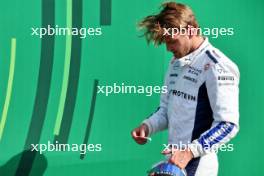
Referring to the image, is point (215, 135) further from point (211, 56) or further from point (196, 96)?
point (211, 56)

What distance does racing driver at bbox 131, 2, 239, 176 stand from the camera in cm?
246

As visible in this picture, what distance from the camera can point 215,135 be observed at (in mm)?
2461

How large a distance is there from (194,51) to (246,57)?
1.25m

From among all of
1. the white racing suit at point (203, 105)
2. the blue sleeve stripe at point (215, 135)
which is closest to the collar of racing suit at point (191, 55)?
the white racing suit at point (203, 105)

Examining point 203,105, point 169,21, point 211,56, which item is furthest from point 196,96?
point 169,21

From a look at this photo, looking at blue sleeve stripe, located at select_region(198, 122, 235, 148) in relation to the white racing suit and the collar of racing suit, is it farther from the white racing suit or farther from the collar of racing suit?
the collar of racing suit

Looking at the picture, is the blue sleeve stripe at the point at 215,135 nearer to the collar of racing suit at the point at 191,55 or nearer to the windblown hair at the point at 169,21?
the collar of racing suit at the point at 191,55

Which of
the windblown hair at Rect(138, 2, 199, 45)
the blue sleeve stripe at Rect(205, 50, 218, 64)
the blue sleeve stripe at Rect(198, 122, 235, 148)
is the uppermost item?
the windblown hair at Rect(138, 2, 199, 45)

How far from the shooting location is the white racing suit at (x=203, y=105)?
246 cm

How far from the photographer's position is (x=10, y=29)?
3.30m

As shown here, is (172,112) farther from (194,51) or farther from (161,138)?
(161,138)

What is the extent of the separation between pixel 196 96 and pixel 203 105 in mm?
48

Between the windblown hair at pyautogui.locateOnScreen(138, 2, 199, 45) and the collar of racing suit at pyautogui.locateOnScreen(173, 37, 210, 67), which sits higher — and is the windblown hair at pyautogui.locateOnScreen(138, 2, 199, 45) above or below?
above

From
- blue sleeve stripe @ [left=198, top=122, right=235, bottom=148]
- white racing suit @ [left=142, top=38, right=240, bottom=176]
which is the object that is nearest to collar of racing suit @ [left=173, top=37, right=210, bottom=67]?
white racing suit @ [left=142, top=38, right=240, bottom=176]
